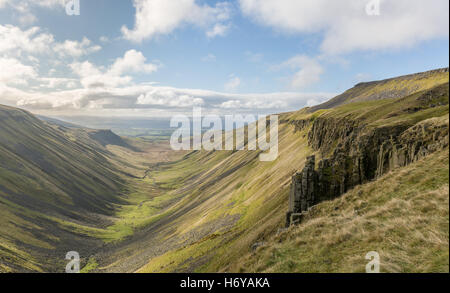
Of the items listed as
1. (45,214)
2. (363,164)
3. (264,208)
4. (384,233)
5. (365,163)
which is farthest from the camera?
(45,214)

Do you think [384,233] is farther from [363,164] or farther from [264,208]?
[264,208]

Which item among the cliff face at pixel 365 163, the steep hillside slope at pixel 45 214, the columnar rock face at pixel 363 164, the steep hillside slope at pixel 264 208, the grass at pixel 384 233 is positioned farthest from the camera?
the steep hillside slope at pixel 45 214

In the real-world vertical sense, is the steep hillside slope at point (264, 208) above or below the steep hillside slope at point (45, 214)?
above

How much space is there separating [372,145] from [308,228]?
62.6 ft

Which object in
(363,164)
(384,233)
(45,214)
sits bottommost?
(45,214)

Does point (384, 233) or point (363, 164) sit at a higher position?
point (363, 164)

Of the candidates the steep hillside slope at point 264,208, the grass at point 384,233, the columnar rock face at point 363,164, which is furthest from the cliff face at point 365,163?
the grass at point 384,233

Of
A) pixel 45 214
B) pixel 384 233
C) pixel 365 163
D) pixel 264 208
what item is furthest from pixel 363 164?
pixel 45 214

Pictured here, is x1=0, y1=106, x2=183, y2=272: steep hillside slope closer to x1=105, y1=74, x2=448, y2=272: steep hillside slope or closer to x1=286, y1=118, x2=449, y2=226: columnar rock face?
x1=105, y1=74, x2=448, y2=272: steep hillside slope

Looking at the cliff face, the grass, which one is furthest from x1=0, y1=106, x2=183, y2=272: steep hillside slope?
the grass

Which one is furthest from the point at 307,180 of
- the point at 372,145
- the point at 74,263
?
the point at 74,263

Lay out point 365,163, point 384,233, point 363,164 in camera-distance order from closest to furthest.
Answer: point 384,233
point 363,164
point 365,163

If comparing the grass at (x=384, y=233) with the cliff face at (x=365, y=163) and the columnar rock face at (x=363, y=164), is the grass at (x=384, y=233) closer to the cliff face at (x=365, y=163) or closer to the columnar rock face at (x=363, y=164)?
the cliff face at (x=365, y=163)

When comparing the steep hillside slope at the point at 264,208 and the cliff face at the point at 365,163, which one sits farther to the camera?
the steep hillside slope at the point at 264,208
